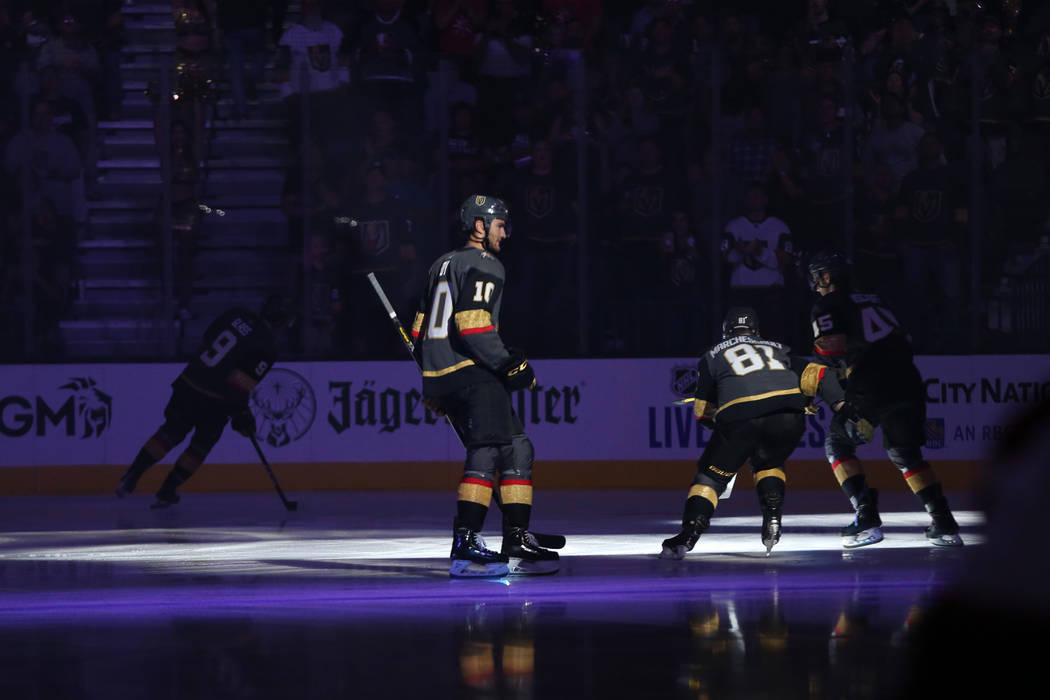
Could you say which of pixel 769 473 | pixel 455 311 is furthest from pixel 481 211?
pixel 769 473

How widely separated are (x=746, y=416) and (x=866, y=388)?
1300mm

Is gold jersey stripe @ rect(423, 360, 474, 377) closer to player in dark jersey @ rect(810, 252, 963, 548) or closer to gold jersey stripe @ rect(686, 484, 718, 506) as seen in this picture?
gold jersey stripe @ rect(686, 484, 718, 506)

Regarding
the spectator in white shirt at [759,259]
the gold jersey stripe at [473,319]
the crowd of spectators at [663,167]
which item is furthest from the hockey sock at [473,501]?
the spectator in white shirt at [759,259]

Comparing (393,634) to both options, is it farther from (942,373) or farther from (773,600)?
(942,373)

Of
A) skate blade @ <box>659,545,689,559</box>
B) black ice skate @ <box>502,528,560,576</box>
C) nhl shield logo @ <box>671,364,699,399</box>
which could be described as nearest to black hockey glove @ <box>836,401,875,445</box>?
skate blade @ <box>659,545,689,559</box>

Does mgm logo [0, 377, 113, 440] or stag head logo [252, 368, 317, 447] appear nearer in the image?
mgm logo [0, 377, 113, 440]

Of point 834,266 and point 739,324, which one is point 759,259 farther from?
point 739,324

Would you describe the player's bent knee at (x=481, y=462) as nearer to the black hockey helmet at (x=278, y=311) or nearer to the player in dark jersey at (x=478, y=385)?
the player in dark jersey at (x=478, y=385)

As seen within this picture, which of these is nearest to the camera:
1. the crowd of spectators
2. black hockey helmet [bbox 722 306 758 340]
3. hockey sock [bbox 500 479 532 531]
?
hockey sock [bbox 500 479 532 531]

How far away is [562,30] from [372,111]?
210 cm

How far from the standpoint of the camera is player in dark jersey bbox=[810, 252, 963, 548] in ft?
32.1

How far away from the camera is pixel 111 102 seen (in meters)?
15.6

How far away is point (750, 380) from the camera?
905cm

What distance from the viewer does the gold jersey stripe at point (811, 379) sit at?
9195mm
